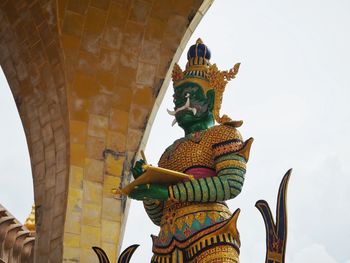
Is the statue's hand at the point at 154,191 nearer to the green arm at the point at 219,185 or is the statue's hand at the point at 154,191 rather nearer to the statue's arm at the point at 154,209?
the green arm at the point at 219,185

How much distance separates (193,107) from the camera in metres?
6.00

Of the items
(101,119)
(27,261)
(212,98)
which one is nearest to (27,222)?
(27,261)

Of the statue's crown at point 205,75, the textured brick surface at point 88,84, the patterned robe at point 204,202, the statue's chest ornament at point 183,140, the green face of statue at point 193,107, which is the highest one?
the textured brick surface at point 88,84

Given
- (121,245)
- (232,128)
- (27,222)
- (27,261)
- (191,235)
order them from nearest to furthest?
(191,235) < (232,128) < (121,245) < (27,261) < (27,222)

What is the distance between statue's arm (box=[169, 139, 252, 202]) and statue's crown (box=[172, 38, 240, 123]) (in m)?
0.39

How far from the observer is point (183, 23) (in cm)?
771

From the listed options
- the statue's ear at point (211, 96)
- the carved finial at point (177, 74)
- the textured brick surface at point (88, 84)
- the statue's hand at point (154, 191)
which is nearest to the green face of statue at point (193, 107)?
the statue's ear at point (211, 96)

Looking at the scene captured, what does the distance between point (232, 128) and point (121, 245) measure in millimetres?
2055

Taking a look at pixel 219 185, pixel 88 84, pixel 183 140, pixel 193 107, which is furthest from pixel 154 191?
pixel 88 84

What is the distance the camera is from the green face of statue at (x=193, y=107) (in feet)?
19.7

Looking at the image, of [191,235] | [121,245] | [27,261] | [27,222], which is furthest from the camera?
[27,222]

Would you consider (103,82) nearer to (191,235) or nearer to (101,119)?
(101,119)

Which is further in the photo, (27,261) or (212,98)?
(27,261)

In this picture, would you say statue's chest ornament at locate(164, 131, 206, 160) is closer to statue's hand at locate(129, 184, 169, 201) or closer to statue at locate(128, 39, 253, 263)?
statue at locate(128, 39, 253, 263)
